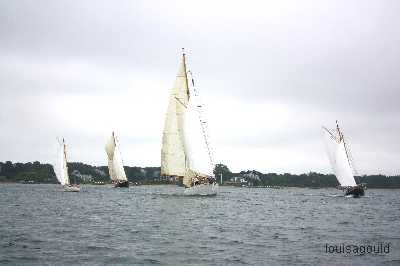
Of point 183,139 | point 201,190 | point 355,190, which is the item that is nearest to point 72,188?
point 201,190

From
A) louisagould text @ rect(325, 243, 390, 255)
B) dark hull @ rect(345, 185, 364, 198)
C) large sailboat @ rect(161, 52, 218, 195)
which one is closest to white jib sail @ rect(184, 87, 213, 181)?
large sailboat @ rect(161, 52, 218, 195)

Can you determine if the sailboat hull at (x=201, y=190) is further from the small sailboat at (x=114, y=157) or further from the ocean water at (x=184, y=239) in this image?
the small sailboat at (x=114, y=157)

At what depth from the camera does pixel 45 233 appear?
3631 centimetres

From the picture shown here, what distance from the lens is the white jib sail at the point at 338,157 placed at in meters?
96.4

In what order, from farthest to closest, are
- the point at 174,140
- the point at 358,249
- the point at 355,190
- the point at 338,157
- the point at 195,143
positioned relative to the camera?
1. the point at 355,190
2. the point at 338,157
3. the point at 174,140
4. the point at 195,143
5. the point at 358,249

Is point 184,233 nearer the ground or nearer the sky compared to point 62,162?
nearer the ground

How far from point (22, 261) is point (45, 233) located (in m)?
10.3

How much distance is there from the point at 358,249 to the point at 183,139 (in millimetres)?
48584

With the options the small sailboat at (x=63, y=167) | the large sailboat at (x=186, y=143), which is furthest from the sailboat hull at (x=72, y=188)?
the large sailboat at (x=186, y=143)

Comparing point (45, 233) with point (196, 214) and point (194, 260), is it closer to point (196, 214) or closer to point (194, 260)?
point (194, 260)

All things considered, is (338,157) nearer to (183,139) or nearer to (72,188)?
(183,139)

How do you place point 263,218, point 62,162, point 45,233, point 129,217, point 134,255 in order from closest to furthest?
point 134,255
point 45,233
point 129,217
point 263,218
point 62,162

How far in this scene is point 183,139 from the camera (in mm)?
78375

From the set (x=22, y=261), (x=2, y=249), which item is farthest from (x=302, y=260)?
(x=2, y=249)
